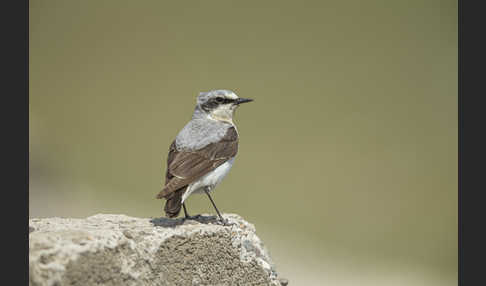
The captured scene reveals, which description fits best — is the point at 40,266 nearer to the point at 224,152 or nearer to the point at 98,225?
the point at 98,225

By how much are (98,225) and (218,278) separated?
3.25ft

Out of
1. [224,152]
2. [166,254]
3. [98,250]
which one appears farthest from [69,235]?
[224,152]

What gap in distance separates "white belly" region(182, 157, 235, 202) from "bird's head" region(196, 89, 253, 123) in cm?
59

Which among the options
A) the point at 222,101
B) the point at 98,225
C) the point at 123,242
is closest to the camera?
the point at 123,242

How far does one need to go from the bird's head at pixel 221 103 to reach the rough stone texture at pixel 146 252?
0.95 meters

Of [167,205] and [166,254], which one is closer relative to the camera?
[166,254]

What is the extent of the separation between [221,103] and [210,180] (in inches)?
35.1

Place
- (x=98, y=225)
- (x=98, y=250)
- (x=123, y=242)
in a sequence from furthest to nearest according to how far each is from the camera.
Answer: (x=98, y=225) < (x=123, y=242) < (x=98, y=250)

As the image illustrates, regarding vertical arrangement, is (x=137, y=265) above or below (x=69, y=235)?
below

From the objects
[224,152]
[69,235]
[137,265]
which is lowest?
[137,265]

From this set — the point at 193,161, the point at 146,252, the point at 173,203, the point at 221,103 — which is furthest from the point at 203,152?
the point at 146,252

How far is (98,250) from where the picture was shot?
111 inches

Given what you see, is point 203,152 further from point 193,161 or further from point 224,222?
point 224,222

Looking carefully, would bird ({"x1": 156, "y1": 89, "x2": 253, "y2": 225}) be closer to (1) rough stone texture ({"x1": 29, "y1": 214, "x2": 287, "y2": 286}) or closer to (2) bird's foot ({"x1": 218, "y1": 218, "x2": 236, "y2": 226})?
(2) bird's foot ({"x1": 218, "y1": 218, "x2": 236, "y2": 226})
